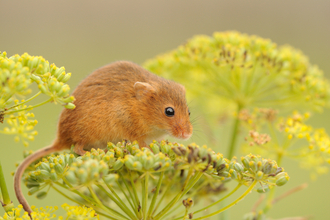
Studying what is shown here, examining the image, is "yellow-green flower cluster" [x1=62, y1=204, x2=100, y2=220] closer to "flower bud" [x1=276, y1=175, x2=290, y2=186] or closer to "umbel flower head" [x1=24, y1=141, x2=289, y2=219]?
"umbel flower head" [x1=24, y1=141, x2=289, y2=219]

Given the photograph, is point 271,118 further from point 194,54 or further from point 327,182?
point 327,182

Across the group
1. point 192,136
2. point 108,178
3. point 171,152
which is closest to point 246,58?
point 192,136

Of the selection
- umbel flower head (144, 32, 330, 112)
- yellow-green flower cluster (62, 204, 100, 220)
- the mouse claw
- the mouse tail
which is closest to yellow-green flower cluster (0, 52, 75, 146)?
the mouse tail

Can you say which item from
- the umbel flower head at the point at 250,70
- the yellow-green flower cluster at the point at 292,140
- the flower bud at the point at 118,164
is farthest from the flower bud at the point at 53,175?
the umbel flower head at the point at 250,70

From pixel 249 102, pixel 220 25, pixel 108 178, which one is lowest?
pixel 108 178

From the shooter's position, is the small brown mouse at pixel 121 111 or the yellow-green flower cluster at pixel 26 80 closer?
the yellow-green flower cluster at pixel 26 80

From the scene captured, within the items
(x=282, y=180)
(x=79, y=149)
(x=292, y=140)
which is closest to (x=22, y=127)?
(x=79, y=149)

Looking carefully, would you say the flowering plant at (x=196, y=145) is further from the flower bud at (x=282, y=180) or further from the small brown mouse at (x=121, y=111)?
the small brown mouse at (x=121, y=111)
